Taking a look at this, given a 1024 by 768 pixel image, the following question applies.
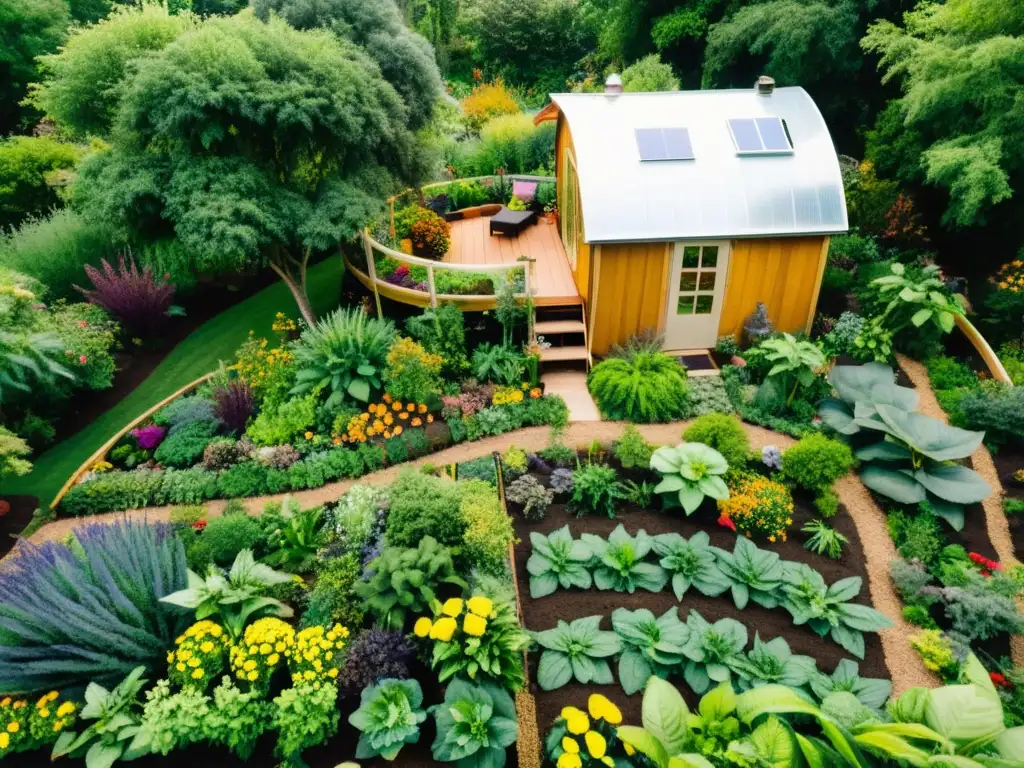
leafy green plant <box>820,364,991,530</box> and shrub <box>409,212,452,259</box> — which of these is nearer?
leafy green plant <box>820,364,991,530</box>

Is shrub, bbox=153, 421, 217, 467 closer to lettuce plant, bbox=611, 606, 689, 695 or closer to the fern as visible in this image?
the fern

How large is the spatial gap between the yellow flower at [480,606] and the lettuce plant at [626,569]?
1792 millimetres

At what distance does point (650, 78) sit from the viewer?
15914 millimetres

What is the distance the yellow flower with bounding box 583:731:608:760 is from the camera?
16.2 ft

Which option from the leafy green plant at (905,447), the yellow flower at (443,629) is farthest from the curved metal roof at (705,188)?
the yellow flower at (443,629)

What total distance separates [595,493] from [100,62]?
9.94 metres

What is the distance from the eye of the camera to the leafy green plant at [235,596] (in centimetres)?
610

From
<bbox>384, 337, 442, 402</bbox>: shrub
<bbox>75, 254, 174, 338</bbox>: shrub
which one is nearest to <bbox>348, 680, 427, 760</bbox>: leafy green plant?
<bbox>384, 337, 442, 402</bbox>: shrub

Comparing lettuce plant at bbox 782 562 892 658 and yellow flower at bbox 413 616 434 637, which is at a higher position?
yellow flower at bbox 413 616 434 637

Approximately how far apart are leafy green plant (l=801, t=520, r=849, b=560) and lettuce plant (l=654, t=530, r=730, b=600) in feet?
4.36

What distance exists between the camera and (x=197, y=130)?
9.05 metres

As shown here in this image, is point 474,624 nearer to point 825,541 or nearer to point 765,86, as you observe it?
point 825,541

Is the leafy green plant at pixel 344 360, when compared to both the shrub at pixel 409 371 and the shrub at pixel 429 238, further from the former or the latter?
the shrub at pixel 429 238

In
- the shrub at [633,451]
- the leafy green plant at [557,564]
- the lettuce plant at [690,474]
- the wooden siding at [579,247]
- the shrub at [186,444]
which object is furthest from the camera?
the wooden siding at [579,247]
